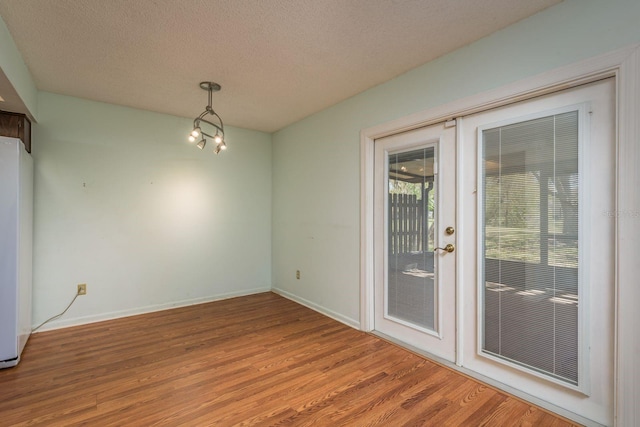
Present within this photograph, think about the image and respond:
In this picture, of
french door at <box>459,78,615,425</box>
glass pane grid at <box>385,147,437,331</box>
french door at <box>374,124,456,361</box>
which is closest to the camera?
french door at <box>459,78,615,425</box>

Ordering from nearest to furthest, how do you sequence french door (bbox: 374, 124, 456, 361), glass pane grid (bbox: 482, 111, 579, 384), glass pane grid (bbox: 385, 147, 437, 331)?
1. glass pane grid (bbox: 482, 111, 579, 384)
2. french door (bbox: 374, 124, 456, 361)
3. glass pane grid (bbox: 385, 147, 437, 331)

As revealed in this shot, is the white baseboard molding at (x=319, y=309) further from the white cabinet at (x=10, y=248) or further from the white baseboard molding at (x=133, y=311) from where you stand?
the white cabinet at (x=10, y=248)

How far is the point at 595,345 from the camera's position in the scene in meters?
1.76

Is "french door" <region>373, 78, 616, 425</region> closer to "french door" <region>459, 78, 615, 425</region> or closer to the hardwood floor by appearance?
"french door" <region>459, 78, 615, 425</region>

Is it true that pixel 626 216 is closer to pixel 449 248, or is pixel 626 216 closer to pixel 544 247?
pixel 544 247

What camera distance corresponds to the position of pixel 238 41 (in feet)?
7.42

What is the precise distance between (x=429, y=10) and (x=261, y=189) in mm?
3300

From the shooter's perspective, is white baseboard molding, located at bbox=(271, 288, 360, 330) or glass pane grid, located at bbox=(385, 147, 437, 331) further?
white baseboard molding, located at bbox=(271, 288, 360, 330)

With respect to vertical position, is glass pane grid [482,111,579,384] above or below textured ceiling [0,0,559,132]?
below

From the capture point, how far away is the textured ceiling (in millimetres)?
1908

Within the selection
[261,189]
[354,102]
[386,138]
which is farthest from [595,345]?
[261,189]

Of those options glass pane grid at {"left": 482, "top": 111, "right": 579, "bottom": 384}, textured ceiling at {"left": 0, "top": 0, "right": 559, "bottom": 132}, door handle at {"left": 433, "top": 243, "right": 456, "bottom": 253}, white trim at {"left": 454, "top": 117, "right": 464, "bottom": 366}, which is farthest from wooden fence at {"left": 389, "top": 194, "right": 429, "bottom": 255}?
textured ceiling at {"left": 0, "top": 0, "right": 559, "bottom": 132}

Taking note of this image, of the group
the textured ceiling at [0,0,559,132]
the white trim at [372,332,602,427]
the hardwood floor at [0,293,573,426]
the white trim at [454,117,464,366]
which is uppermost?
the textured ceiling at [0,0,559,132]

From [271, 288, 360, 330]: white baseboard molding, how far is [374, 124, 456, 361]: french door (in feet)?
1.03
